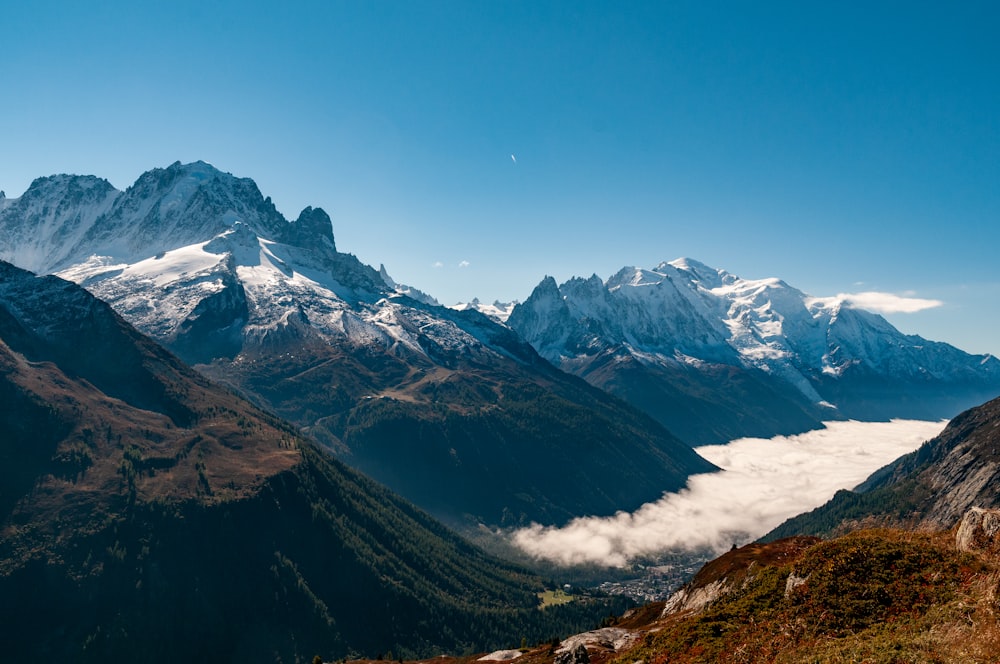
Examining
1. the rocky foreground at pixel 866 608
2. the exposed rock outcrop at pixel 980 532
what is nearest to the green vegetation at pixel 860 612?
the rocky foreground at pixel 866 608

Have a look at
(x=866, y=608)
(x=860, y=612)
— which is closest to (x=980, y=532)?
(x=866, y=608)

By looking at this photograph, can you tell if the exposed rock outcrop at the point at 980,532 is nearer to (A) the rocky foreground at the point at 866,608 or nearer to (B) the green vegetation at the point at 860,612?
(A) the rocky foreground at the point at 866,608

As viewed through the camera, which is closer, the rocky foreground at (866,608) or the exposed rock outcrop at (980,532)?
the rocky foreground at (866,608)

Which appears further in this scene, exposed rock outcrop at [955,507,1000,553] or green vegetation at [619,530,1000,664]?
exposed rock outcrop at [955,507,1000,553]

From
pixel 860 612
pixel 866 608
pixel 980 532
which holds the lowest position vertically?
pixel 860 612

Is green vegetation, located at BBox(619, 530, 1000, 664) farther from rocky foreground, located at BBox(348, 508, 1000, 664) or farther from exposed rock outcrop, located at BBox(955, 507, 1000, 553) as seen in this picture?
exposed rock outcrop, located at BBox(955, 507, 1000, 553)

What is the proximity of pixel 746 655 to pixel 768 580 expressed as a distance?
37.9 ft

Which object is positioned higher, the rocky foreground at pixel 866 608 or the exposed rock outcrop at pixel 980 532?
the exposed rock outcrop at pixel 980 532

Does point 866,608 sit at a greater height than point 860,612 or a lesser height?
greater

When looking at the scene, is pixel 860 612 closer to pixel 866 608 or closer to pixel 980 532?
pixel 866 608

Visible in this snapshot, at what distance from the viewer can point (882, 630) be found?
3356 cm

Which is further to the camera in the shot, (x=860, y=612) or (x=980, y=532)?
(x=980, y=532)

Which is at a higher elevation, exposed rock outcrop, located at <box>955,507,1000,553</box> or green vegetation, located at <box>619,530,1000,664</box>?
exposed rock outcrop, located at <box>955,507,1000,553</box>

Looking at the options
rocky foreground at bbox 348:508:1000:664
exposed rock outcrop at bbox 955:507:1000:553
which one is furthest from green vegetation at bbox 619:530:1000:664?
exposed rock outcrop at bbox 955:507:1000:553
